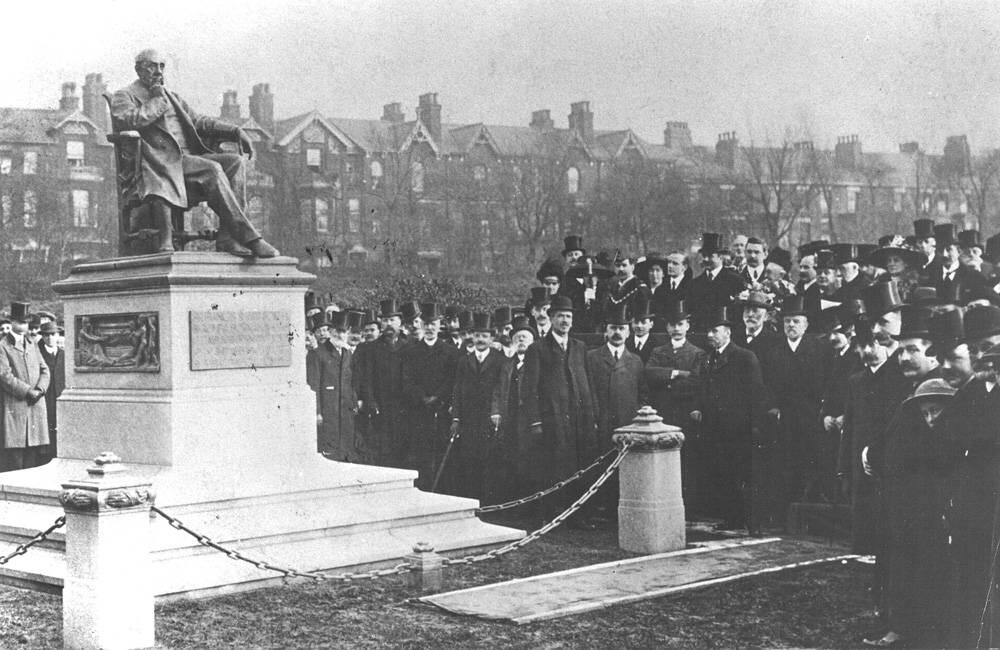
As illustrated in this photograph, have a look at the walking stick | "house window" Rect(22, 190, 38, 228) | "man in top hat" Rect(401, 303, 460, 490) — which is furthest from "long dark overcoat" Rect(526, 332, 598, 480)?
"house window" Rect(22, 190, 38, 228)

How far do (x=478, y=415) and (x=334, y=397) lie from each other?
248cm

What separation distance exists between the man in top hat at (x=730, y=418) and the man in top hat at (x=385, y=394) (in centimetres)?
440

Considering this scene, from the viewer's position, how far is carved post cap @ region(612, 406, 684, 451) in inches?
424

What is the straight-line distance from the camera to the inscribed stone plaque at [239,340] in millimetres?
10375

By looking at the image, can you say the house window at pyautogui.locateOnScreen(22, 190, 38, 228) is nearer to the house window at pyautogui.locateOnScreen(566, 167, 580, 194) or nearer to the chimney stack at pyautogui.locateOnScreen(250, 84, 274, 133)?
the chimney stack at pyautogui.locateOnScreen(250, 84, 274, 133)

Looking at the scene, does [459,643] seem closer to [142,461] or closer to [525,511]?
[142,461]

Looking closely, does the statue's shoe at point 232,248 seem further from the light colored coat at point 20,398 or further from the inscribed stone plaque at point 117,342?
the light colored coat at point 20,398

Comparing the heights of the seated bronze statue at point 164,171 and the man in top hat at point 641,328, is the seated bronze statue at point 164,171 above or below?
above

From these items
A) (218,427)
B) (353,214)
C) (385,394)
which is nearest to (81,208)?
(353,214)

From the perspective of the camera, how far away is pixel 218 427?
10328 mm

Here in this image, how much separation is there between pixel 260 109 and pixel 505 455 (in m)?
27.5

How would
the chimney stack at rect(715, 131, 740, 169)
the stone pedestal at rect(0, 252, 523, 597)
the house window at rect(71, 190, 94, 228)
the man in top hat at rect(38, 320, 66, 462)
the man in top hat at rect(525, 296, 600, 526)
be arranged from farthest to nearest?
the house window at rect(71, 190, 94, 228), the chimney stack at rect(715, 131, 740, 169), the man in top hat at rect(38, 320, 66, 462), the man in top hat at rect(525, 296, 600, 526), the stone pedestal at rect(0, 252, 523, 597)

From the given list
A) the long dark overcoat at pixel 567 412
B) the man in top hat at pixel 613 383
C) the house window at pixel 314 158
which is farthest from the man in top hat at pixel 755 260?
the house window at pixel 314 158

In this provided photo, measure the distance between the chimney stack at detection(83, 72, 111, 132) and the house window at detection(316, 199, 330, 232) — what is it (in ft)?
22.6
